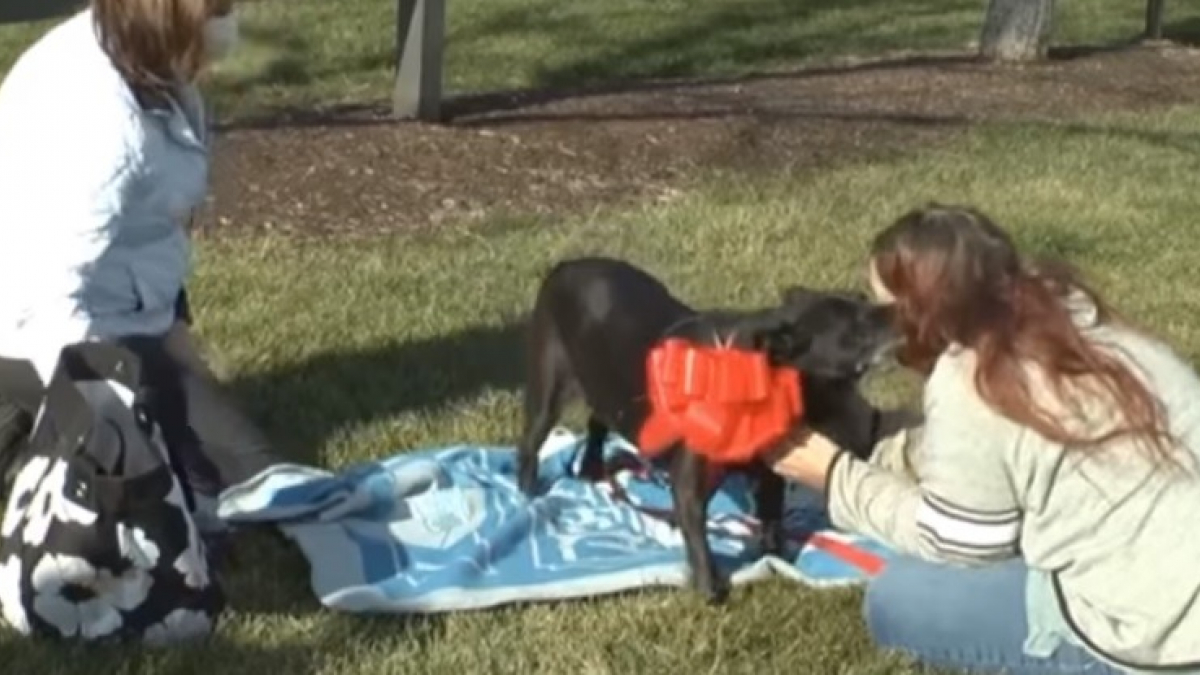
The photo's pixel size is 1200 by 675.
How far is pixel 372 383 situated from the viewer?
22.8ft

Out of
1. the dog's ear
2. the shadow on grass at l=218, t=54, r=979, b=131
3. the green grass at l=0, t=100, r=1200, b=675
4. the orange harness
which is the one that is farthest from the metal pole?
the dog's ear

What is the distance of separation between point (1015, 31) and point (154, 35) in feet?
31.7

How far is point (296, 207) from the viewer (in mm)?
9164

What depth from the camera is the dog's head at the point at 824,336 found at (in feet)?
16.7

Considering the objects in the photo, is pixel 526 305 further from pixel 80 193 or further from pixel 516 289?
pixel 80 193

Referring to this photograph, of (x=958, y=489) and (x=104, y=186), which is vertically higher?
(x=104, y=186)

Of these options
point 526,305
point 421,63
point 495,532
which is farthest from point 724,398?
point 421,63

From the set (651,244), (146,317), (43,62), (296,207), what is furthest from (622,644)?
(296,207)

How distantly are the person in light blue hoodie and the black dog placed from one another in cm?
90

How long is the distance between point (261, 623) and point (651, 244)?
3.85 metres

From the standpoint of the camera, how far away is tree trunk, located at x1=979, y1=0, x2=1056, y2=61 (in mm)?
14344

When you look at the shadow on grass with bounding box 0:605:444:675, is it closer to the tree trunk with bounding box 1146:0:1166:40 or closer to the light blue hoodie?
the light blue hoodie

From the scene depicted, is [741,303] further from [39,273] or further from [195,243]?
[39,273]

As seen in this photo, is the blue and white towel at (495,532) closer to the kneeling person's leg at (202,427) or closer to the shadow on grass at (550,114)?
the kneeling person's leg at (202,427)
